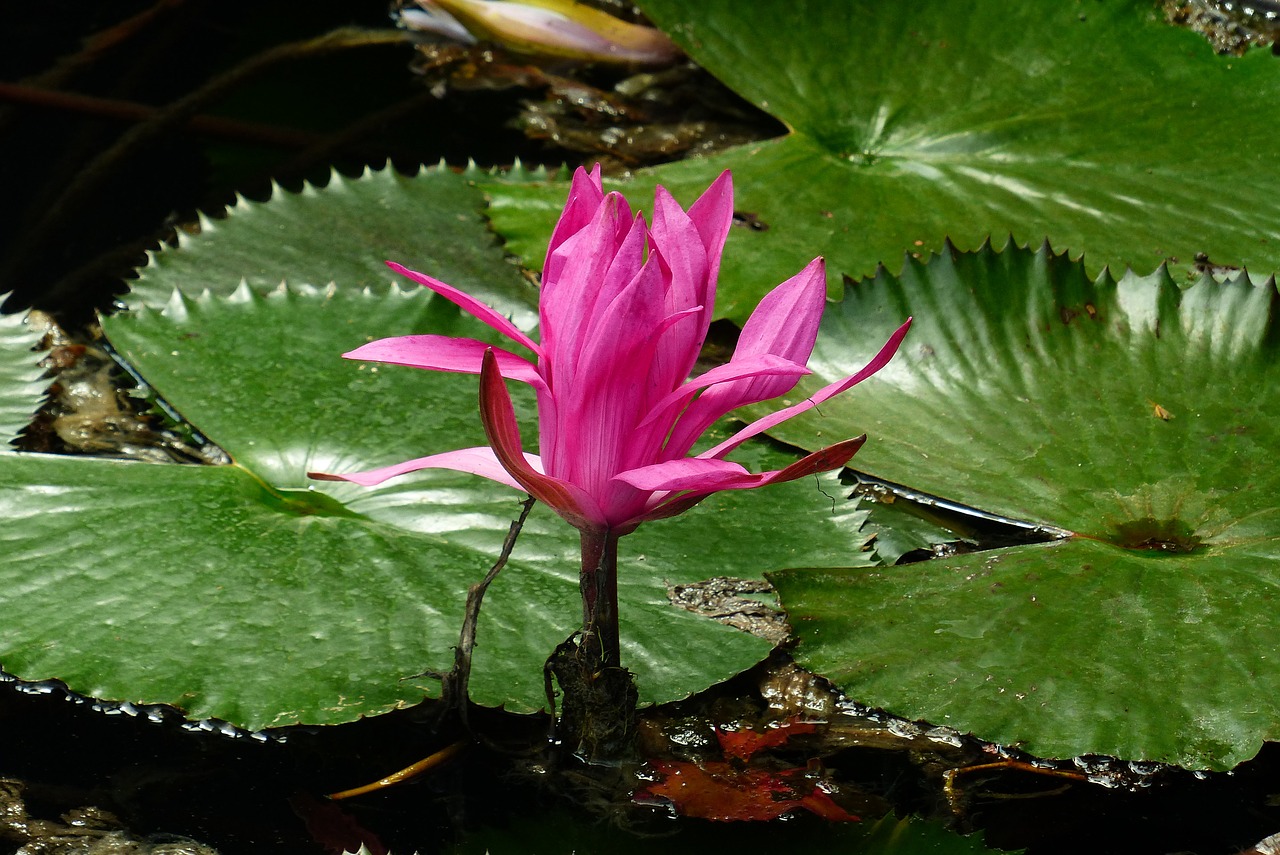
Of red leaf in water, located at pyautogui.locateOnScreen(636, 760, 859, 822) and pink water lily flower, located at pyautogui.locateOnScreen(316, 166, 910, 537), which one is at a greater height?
pink water lily flower, located at pyautogui.locateOnScreen(316, 166, 910, 537)

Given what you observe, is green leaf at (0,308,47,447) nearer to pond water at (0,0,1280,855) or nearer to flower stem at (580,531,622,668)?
pond water at (0,0,1280,855)

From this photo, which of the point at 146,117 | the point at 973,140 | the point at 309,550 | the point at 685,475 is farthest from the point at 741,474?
the point at 146,117

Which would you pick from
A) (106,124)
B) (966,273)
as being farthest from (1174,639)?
(106,124)

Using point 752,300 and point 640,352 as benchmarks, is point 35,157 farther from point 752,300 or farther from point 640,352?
point 640,352

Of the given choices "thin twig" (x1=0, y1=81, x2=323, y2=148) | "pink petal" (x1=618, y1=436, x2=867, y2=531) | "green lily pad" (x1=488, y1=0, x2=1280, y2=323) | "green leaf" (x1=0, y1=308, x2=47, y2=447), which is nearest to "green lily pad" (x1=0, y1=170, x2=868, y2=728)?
"green leaf" (x1=0, y1=308, x2=47, y2=447)

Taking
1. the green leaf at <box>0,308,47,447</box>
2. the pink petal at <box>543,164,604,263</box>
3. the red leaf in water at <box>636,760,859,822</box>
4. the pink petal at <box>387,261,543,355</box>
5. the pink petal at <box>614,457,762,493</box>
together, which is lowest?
the red leaf in water at <box>636,760,859,822</box>

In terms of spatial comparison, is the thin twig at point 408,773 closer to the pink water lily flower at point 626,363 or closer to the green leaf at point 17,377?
the pink water lily flower at point 626,363

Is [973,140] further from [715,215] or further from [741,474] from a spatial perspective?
[741,474]
